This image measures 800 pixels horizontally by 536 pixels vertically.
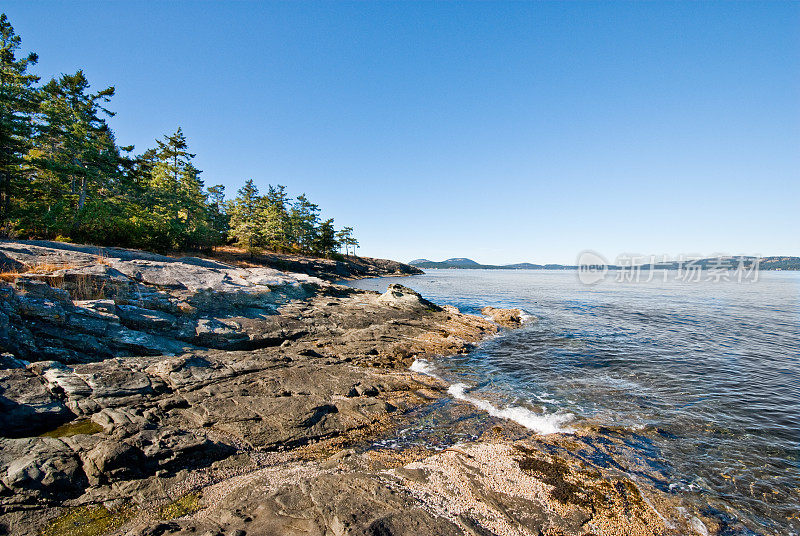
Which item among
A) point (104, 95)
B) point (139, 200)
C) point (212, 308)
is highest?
point (104, 95)

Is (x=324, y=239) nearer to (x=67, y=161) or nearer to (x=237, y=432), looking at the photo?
(x=67, y=161)

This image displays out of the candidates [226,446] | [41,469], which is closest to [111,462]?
[41,469]

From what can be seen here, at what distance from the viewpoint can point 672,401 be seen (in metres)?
12.4

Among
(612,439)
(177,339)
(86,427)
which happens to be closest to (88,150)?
(177,339)

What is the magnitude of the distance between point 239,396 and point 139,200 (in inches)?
1748

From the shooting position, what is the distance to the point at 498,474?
6.99 m

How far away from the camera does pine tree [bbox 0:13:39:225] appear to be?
2514cm

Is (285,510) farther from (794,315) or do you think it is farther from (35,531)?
(794,315)

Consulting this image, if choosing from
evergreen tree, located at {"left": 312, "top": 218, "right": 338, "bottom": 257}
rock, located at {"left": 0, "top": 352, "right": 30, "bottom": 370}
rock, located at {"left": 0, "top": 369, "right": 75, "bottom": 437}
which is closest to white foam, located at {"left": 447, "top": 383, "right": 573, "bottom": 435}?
rock, located at {"left": 0, "top": 369, "right": 75, "bottom": 437}

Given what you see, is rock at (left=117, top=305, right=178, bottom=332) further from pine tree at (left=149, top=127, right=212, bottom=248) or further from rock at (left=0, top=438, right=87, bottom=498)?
pine tree at (left=149, top=127, right=212, bottom=248)

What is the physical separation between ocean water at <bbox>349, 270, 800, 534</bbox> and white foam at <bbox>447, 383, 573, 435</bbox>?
0.12ft

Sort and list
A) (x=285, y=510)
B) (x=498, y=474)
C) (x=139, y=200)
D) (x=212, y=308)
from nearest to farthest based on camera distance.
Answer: (x=285, y=510)
(x=498, y=474)
(x=212, y=308)
(x=139, y=200)

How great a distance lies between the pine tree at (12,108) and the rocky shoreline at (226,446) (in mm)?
18118

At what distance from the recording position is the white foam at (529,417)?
9.74 m
